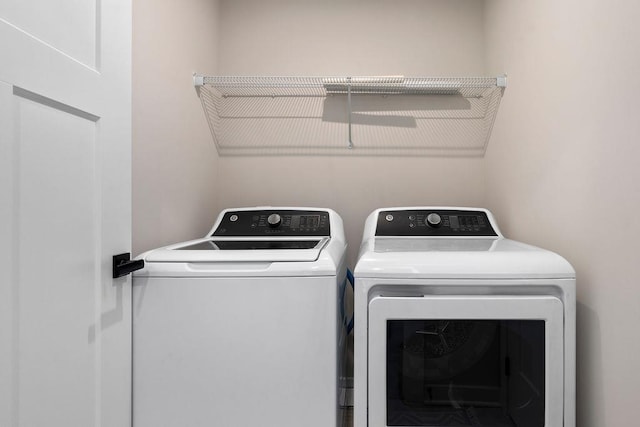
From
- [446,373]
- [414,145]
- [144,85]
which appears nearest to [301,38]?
[414,145]

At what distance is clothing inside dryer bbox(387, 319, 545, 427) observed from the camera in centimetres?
114

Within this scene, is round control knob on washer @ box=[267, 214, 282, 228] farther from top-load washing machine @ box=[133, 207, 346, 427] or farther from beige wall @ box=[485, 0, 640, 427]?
beige wall @ box=[485, 0, 640, 427]

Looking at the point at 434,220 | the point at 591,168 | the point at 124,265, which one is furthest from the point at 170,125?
the point at 591,168

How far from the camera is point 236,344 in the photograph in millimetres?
1140

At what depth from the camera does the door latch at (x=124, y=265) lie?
1.05 metres

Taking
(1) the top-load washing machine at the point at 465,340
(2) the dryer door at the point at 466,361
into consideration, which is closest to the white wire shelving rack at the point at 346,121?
(1) the top-load washing machine at the point at 465,340

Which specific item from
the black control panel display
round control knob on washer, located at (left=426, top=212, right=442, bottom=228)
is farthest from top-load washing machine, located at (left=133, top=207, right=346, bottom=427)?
round control knob on washer, located at (left=426, top=212, right=442, bottom=228)

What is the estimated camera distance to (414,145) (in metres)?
2.18

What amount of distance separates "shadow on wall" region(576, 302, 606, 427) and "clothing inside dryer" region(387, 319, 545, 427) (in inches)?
7.7

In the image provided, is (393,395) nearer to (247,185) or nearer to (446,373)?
(446,373)

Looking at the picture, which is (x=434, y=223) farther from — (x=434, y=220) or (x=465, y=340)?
(x=465, y=340)

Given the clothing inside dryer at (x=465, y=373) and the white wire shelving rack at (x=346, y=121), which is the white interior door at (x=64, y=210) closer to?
the clothing inside dryer at (x=465, y=373)

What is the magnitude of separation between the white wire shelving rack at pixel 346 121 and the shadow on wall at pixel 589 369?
4.02 feet

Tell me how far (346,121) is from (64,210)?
1655 millimetres
